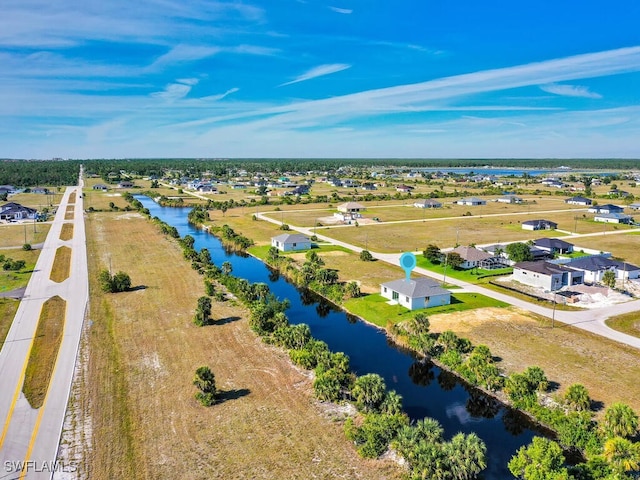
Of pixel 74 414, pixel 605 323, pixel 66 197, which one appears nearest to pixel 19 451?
pixel 74 414

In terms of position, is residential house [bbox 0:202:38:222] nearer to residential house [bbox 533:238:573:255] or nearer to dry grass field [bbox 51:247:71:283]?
dry grass field [bbox 51:247:71:283]

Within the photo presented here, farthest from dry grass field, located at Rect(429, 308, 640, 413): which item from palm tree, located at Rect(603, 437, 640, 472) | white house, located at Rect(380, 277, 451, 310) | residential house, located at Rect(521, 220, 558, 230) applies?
residential house, located at Rect(521, 220, 558, 230)

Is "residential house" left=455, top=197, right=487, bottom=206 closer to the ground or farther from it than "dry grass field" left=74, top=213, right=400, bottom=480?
farther from it

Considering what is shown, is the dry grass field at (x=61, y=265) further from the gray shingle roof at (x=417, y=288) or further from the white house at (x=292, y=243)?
the gray shingle roof at (x=417, y=288)

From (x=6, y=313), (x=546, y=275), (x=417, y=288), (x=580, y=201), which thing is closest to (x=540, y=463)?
(x=417, y=288)

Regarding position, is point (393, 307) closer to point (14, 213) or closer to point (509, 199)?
point (14, 213)

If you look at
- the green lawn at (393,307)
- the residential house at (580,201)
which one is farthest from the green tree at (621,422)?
the residential house at (580,201)
